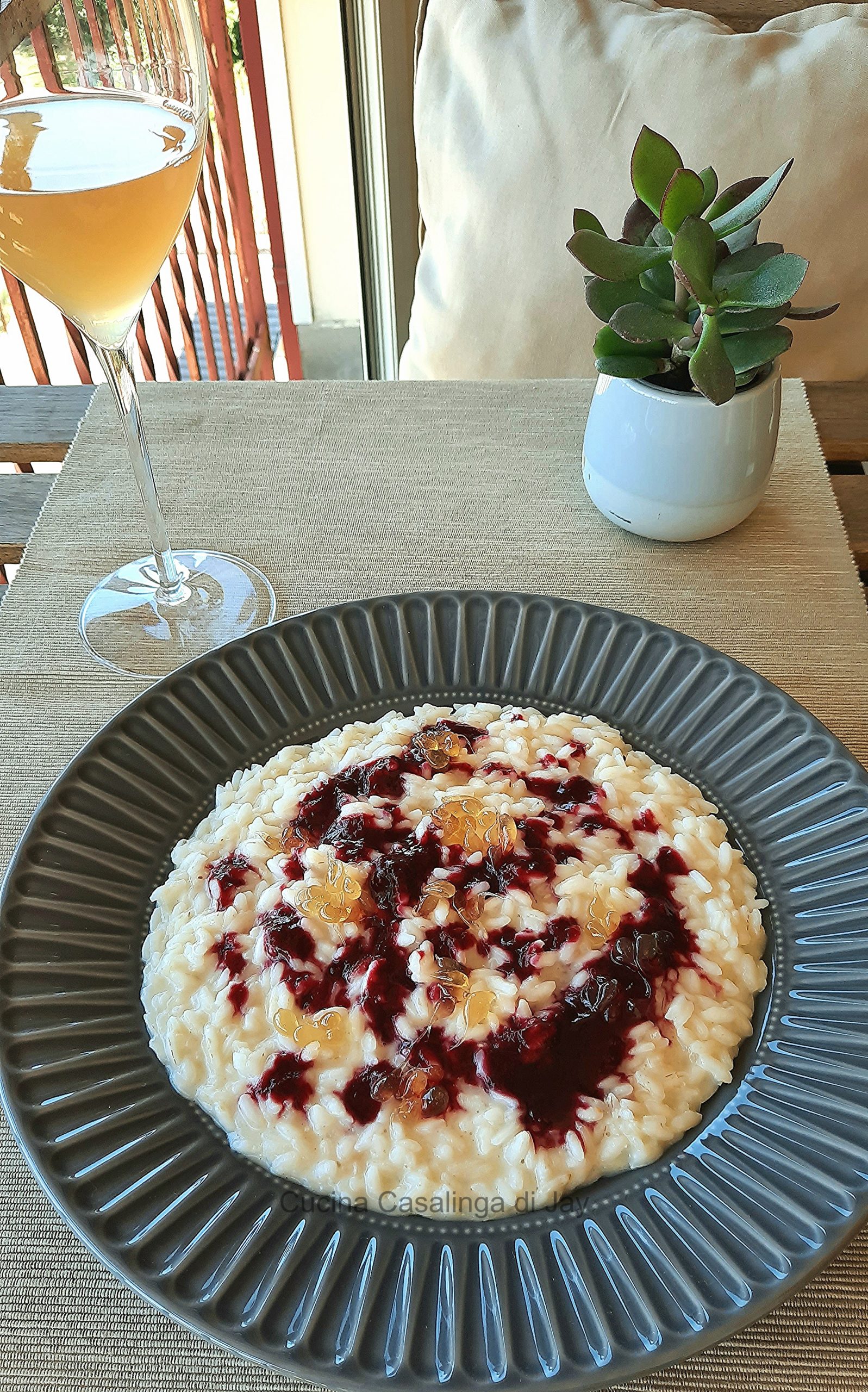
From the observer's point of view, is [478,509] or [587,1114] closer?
[587,1114]

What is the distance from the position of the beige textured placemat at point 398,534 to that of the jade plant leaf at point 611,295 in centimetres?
27

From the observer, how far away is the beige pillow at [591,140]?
1503mm

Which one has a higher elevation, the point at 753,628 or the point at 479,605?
the point at 479,605

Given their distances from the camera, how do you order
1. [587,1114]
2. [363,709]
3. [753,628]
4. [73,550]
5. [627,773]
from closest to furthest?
[587,1114]
[627,773]
[363,709]
[753,628]
[73,550]

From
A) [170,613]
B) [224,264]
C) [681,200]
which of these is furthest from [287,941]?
[224,264]

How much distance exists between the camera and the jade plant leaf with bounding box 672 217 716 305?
88 centimetres

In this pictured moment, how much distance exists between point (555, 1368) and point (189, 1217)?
0.73 feet

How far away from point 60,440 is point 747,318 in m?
0.90

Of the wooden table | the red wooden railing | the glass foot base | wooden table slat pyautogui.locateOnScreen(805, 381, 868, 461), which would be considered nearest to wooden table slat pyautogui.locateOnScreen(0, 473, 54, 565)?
the wooden table

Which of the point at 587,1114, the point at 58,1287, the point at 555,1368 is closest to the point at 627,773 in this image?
the point at 587,1114

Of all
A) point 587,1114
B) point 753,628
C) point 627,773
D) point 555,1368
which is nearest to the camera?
point 555,1368

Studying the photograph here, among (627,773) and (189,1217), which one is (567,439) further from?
(189,1217)

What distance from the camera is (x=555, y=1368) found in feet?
1.79

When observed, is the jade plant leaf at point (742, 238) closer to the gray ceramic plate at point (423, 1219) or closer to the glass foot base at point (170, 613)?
the gray ceramic plate at point (423, 1219)
